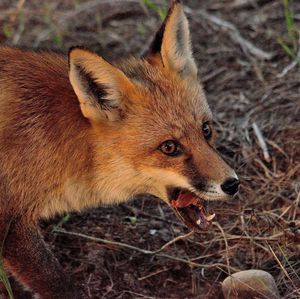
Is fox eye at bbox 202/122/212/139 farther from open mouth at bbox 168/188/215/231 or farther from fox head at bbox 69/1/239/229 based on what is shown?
open mouth at bbox 168/188/215/231

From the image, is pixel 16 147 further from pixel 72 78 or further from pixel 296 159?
pixel 296 159

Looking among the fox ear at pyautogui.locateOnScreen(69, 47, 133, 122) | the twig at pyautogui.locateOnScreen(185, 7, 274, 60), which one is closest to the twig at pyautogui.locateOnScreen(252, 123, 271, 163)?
the twig at pyautogui.locateOnScreen(185, 7, 274, 60)

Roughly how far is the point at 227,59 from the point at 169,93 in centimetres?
317

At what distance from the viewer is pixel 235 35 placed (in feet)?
27.4

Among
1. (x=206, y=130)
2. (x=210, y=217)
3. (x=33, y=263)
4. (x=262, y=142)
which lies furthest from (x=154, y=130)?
(x=262, y=142)

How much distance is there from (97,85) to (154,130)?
47 centimetres

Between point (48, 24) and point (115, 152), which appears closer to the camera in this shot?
point (115, 152)

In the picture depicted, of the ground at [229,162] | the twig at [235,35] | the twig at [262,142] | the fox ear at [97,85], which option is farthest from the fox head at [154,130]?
the twig at [235,35]

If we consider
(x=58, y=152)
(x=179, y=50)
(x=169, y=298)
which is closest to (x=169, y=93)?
(x=179, y=50)

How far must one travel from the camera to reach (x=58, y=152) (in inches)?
198

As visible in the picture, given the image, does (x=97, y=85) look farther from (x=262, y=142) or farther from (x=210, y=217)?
(x=262, y=142)

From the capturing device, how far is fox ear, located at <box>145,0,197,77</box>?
202 inches

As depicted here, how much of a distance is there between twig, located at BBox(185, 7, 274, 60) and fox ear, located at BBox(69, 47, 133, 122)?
11.0ft

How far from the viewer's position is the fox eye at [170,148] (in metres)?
4.87
